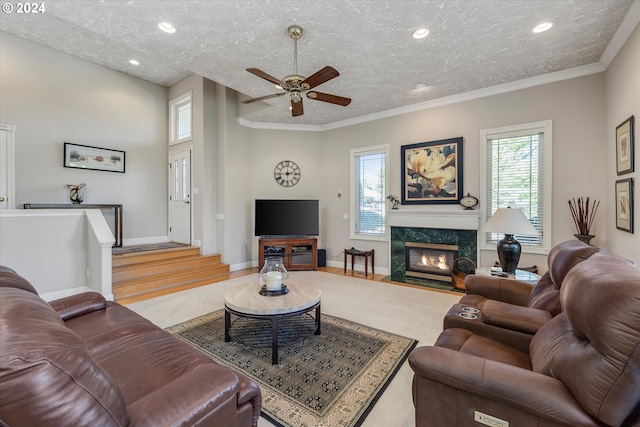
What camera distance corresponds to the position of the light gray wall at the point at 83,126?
4652 millimetres

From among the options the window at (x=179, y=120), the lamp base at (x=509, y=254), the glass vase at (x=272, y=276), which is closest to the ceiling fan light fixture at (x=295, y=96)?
the glass vase at (x=272, y=276)

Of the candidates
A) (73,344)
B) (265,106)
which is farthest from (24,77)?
(73,344)

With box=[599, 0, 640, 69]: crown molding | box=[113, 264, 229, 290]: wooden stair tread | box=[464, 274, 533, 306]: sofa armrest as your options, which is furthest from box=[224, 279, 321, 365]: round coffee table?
box=[599, 0, 640, 69]: crown molding

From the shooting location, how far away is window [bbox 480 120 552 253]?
390 centimetres

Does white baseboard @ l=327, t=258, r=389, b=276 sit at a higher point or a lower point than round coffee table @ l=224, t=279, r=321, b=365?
lower

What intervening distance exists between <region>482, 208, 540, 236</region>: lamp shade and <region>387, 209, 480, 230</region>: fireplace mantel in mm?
1367

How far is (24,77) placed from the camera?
15.3 feet

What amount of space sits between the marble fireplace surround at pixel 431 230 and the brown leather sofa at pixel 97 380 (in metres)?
4.14

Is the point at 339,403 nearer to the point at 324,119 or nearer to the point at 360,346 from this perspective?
the point at 360,346

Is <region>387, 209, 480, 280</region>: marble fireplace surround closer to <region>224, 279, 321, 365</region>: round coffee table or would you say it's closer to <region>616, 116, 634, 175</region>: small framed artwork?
<region>616, 116, 634, 175</region>: small framed artwork

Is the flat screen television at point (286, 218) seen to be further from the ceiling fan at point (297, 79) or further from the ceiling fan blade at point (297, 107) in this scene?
the ceiling fan at point (297, 79)

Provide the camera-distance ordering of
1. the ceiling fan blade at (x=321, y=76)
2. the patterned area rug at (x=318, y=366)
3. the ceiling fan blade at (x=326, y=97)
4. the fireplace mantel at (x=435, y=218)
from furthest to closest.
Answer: the fireplace mantel at (x=435, y=218)
the ceiling fan blade at (x=326, y=97)
the ceiling fan blade at (x=321, y=76)
the patterned area rug at (x=318, y=366)

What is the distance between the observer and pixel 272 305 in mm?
2430

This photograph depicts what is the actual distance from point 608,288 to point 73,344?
180 cm
